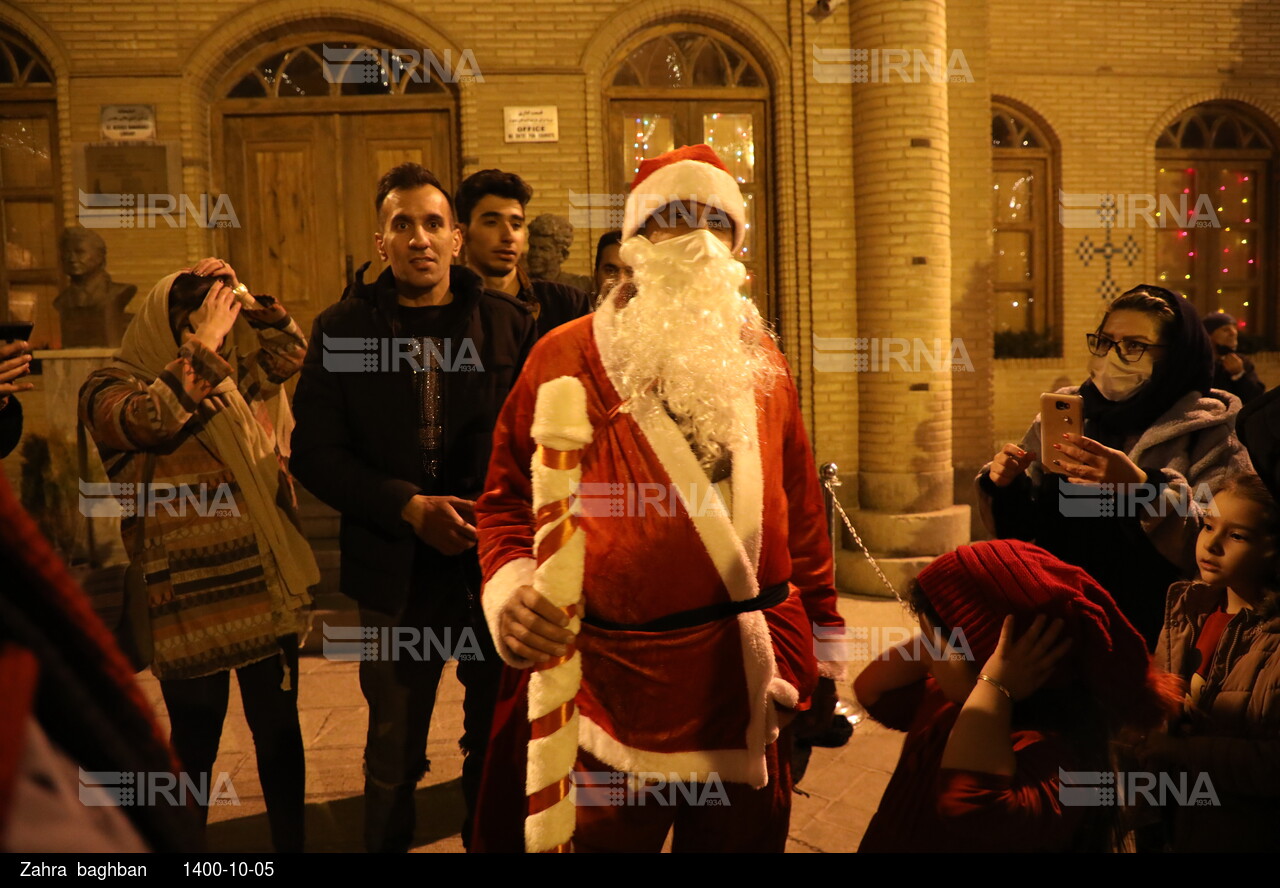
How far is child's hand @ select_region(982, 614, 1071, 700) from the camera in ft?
6.26

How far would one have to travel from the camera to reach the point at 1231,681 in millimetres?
2273

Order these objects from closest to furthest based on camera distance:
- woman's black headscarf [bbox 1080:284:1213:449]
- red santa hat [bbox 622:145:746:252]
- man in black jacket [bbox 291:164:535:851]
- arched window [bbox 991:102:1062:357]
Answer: red santa hat [bbox 622:145:746:252] → woman's black headscarf [bbox 1080:284:1213:449] → man in black jacket [bbox 291:164:535:851] → arched window [bbox 991:102:1062:357]

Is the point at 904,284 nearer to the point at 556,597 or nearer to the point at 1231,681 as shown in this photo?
the point at 1231,681

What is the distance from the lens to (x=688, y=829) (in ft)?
6.98

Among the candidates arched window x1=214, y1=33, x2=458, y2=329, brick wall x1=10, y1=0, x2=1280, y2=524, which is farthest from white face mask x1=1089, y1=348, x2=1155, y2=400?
arched window x1=214, y1=33, x2=458, y2=329

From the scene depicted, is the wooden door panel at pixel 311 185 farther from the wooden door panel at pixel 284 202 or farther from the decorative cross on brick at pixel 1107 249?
the decorative cross on brick at pixel 1107 249

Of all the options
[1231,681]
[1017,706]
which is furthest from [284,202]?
[1231,681]

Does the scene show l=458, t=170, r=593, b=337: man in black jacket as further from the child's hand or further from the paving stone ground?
the child's hand

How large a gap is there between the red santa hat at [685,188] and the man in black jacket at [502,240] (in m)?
1.37

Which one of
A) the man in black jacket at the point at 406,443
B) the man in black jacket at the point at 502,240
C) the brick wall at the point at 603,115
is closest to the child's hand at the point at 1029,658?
the man in black jacket at the point at 406,443

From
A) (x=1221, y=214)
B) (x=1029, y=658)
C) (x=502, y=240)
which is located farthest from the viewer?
(x=1221, y=214)

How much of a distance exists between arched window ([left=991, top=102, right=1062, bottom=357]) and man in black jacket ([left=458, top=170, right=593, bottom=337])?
882cm

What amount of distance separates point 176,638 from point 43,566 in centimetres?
246

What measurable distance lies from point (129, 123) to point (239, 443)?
20.8 feet
